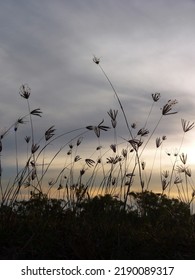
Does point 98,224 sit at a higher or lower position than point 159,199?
lower

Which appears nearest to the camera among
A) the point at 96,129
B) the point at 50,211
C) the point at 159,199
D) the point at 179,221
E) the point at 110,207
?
the point at 96,129

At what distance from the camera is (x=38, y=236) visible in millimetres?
5738

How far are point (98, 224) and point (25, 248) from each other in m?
1.13

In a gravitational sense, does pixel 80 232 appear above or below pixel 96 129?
below

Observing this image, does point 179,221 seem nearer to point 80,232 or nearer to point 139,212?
point 139,212

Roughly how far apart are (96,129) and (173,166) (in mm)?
2736

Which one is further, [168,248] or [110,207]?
[110,207]

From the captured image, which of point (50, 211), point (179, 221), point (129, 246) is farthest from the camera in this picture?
point (179, 221)
